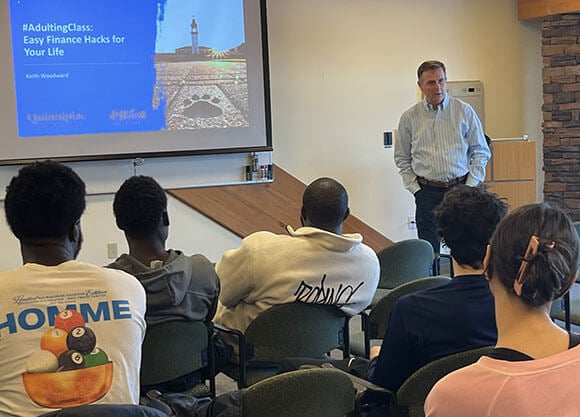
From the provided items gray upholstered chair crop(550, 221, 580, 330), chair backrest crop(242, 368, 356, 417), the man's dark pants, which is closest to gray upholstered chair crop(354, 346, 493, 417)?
chair backrest crop(242, 368, 356, 417)

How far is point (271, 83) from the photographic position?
6.32 m

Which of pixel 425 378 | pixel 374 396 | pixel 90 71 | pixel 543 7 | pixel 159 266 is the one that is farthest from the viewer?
pixel 543 7

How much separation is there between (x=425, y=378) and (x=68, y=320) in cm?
91

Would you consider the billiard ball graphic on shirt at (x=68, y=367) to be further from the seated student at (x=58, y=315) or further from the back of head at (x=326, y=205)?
the back of head at (x=326, y=205)

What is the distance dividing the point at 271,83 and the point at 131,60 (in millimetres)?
1200

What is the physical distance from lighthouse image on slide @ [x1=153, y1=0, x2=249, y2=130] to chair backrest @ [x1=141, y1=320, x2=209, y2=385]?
3.37 meters

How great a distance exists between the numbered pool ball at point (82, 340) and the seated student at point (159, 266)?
0.73 metres

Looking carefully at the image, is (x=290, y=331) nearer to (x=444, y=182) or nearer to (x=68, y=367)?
(x=68, y=367)

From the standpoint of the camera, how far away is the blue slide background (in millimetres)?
5454

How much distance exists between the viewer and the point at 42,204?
2.00 meters

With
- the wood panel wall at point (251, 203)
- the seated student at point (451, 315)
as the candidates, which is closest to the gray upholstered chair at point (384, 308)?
the seated student at point (451, 315)

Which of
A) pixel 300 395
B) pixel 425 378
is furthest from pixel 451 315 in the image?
pixel 300 395

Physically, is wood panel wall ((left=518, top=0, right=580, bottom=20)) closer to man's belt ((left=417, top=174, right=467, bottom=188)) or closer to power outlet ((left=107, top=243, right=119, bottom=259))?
man's belt ((left=417, top=174, right=467, bottom=188))

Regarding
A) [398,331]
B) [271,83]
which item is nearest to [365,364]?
[398,331]
